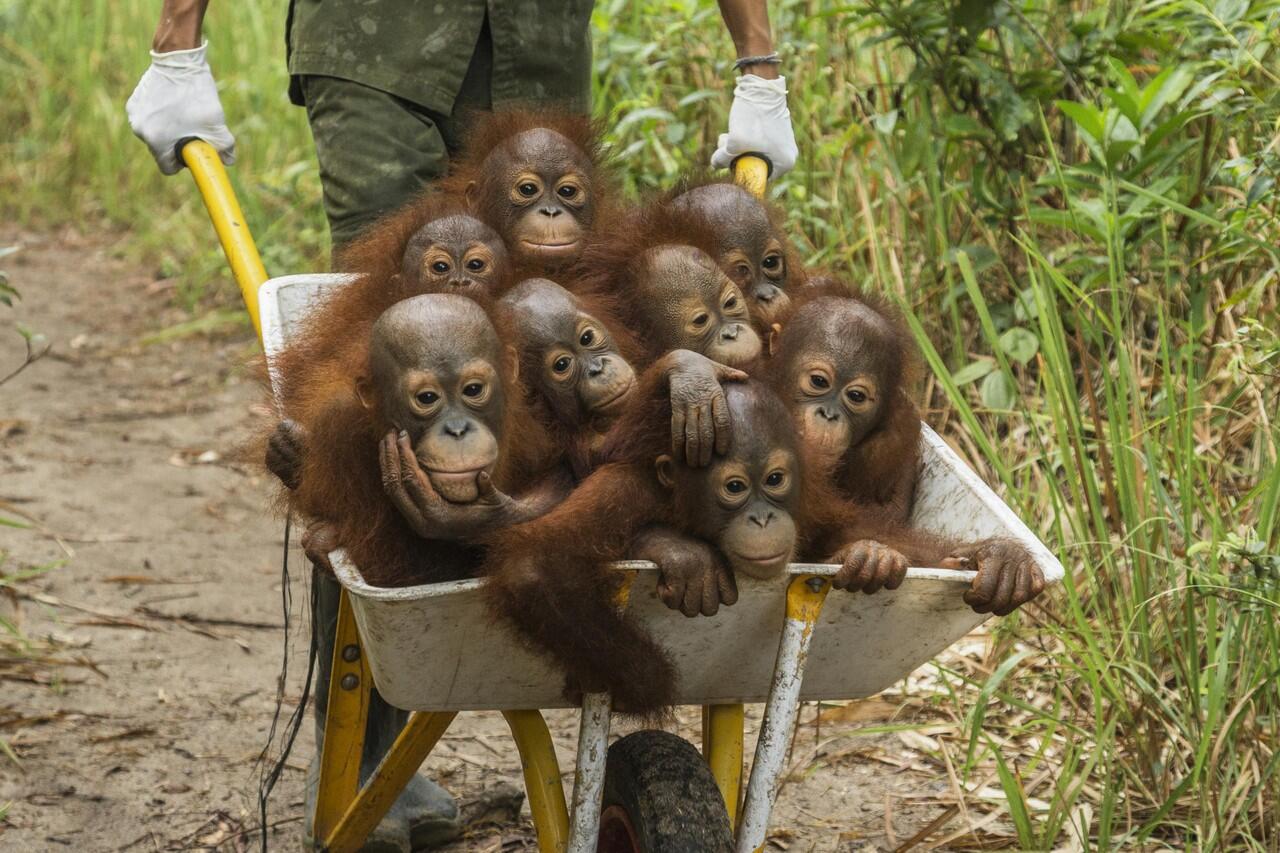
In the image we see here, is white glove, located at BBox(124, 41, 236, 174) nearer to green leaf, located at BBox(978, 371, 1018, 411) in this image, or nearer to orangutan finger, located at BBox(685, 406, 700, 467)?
orangutan finger, located at BBox(685, 406, 700, 467)

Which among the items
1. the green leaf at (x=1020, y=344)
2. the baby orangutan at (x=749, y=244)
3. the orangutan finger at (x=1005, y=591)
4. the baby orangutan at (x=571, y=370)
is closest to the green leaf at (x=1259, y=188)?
the baby orangutan at (x=749, y=244)

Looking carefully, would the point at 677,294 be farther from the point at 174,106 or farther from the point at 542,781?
the point at 174,106

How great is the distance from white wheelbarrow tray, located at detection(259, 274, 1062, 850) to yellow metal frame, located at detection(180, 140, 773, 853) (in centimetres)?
9

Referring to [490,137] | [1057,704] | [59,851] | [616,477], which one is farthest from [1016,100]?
[59,851]

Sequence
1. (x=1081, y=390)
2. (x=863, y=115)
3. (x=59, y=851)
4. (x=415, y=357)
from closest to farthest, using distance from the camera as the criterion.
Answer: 1. (x=415, y=357)
2. (x=59, y=851)
3. (x=1081, y=390)
4. (x=863, y=115)

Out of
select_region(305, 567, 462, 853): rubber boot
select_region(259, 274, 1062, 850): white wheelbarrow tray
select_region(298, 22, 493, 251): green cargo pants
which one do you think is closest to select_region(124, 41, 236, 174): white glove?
select_region(298, 22, 493, 251): green cargo pants

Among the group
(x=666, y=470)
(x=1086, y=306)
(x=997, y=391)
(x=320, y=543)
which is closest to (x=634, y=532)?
(x=666, y=470)

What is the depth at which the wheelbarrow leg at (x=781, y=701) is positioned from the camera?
6.00ft

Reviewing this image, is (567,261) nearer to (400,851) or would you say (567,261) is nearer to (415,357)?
(415,357)

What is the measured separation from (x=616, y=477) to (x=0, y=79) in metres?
7.26

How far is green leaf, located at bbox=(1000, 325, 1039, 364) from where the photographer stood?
11.4 feet

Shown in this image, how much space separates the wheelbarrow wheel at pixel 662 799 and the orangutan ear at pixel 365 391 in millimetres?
577

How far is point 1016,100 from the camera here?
359cm

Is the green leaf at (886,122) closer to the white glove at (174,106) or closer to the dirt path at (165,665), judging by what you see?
the dirt path at (165,665)
